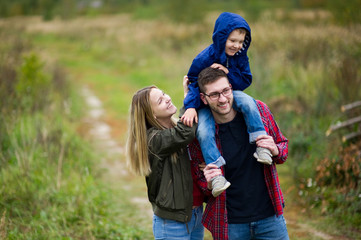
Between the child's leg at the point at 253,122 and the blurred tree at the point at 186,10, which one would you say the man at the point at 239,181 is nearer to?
the child's leg at the point at 253,122

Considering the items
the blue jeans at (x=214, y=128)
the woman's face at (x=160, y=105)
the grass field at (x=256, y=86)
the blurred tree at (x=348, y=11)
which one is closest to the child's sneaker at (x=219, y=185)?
the blue jeans at (x=214, y=128)

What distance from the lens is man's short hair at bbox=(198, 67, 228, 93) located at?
2506 mm

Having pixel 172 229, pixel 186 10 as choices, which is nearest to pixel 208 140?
pixel 172 229

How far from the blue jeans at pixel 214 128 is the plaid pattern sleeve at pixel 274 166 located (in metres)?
0.12

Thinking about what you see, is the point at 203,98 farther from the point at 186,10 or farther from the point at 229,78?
the point at 186,10

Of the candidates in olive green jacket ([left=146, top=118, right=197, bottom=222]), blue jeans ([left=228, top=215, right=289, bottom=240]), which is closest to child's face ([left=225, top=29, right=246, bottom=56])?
olive green jacket ([left=146, top=118, right=197, bottom=222])

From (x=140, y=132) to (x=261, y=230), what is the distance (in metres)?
1.04

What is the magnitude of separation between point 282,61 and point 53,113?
606 centimetres

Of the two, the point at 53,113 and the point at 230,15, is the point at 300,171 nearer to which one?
the point at 230,15

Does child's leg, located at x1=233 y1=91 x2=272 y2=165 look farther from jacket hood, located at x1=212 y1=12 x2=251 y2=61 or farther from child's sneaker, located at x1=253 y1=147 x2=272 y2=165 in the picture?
jacket hood, located at x1=212 y1=12 x2=251 y2=61

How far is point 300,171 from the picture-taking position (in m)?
5.41

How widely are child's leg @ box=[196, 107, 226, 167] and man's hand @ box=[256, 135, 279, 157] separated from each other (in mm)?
265

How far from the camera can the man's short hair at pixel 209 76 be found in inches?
98.7

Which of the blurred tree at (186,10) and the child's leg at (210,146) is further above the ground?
the blurred tree at (186,10)
